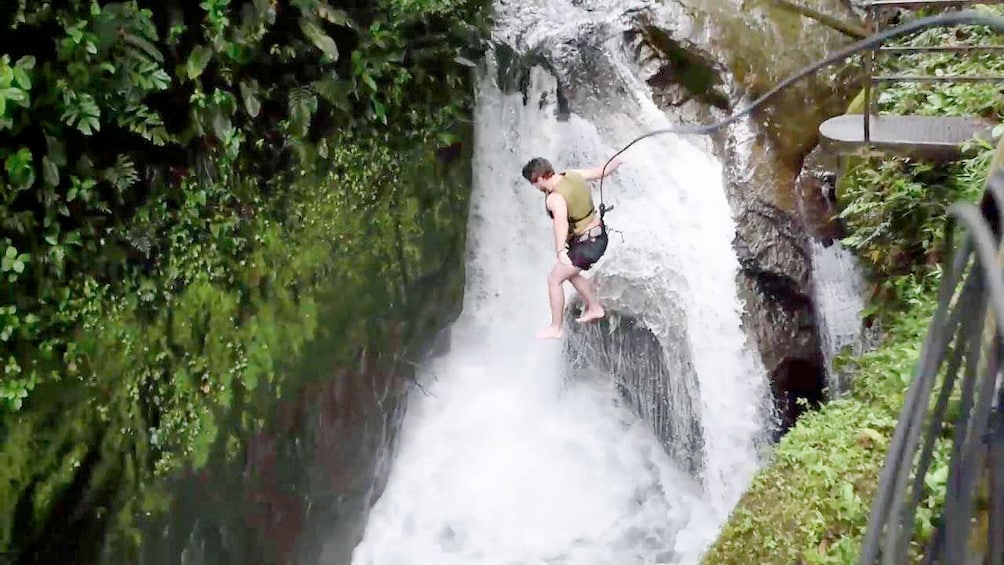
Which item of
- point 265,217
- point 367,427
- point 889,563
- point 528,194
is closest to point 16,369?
point 265,217

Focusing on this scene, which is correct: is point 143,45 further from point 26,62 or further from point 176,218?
point 176,218

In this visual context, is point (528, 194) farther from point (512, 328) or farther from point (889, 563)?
point (889, 563)

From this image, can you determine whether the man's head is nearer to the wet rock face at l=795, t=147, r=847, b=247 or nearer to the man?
the man

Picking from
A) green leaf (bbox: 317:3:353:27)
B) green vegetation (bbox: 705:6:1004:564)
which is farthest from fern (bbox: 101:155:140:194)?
green vegetation (bbox: 705:6:1004:564)

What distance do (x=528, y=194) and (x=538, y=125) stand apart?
2.22 feet

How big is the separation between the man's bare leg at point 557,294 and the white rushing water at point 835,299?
2035 millimetres

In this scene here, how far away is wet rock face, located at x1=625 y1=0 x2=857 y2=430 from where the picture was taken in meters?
5.85

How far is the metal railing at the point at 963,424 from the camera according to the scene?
46.4 inches

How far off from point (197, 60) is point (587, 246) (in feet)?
9.18

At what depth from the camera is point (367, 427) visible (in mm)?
6281

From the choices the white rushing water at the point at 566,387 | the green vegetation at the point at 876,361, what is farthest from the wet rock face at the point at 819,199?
the white rushing water at the point at 566,387

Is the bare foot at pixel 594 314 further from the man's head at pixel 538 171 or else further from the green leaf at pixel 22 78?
the green leaf at pixel 22 78

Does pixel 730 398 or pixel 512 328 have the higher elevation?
pixel 512 328

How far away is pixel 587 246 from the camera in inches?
204
